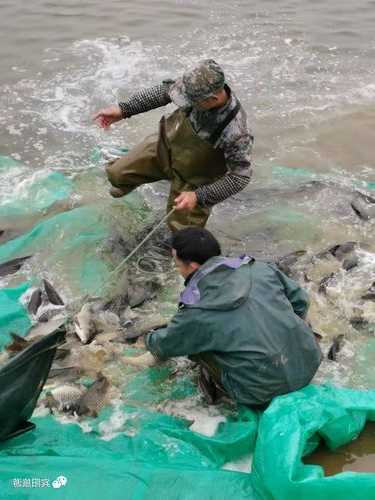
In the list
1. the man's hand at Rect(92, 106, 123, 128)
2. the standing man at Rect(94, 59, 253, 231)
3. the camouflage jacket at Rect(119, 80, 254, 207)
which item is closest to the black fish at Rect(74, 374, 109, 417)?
the standing man at Rect(94, 59, 253, 231)

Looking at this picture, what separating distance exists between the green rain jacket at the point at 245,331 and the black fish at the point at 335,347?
33.1 inches

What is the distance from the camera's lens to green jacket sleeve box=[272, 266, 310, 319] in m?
3.70

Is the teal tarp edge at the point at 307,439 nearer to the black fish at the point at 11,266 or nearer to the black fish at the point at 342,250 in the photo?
the black fish at the point at 342,250

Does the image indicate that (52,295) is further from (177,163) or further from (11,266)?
(177,163)

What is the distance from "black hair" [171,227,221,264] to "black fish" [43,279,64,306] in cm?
177

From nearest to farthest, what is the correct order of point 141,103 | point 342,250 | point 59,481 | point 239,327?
point 59,481 < point 239,327 < point 141,103 < point 342,250

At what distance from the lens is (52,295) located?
497 centimetres

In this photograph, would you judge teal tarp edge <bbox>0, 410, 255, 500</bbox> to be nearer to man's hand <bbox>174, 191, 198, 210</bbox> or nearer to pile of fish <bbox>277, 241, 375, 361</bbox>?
pile of fish <bbox>277, 241, 375, 361</bbox>

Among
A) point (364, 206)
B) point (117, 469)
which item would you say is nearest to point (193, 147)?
point (364, 206)

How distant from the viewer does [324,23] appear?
11.3 m

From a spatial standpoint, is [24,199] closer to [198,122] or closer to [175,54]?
[198,122]

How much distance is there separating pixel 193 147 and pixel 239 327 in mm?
1951

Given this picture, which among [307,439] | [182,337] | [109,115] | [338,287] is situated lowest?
[338,287]

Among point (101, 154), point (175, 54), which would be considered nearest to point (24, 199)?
point (101, 154)
